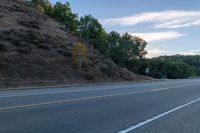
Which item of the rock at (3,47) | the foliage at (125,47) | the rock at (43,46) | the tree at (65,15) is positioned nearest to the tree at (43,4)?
A: the tree at (65,15)

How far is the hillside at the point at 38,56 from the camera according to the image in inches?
1928

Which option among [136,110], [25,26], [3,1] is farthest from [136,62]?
[136,110]

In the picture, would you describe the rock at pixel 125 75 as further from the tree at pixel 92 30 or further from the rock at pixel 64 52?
the tree at pixel 92 30

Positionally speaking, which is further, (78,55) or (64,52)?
(64,52)

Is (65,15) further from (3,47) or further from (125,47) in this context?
(3,47)

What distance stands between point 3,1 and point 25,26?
54.1 feet

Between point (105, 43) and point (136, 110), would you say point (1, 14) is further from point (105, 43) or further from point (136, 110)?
point (136, 110)

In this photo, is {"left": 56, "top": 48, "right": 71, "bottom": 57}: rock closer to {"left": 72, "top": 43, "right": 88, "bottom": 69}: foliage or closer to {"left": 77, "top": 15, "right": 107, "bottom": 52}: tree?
{"left": 72, "top": 43, "right": 88, "bottom": 69}: foliage

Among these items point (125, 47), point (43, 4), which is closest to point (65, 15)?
point (43, 4)

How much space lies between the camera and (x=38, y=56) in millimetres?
56875

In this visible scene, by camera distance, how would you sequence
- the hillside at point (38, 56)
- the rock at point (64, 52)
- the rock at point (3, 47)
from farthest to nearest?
the rock at point (64, 52)
the rock at point (3, 47)
the hillside at point (38, 56)

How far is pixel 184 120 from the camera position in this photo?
45.2 feet

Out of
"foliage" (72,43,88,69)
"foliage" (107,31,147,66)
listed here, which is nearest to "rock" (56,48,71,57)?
"foliage" (72,43,88,69)

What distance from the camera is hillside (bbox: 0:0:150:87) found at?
1928 inches
